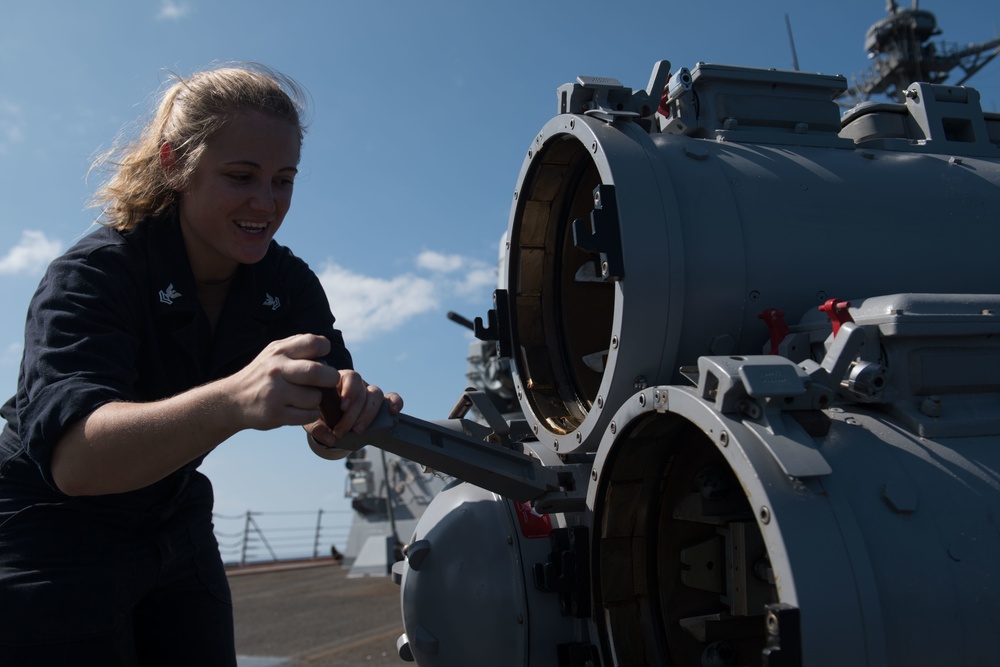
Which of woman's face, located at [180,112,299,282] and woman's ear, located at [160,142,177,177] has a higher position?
woman's ear, located at [160,142,177,177]

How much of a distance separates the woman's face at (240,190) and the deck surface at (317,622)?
13.0 ft

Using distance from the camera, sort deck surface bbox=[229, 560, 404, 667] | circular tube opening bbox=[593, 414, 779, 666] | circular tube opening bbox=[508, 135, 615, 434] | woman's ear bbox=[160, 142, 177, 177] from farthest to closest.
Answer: deck surface bbox=[229, 560, 404, 667], circular tube opening bbox=[508, 135, 615, 434], circular tube opening bbox=[593, 414, 779, 666], woman's ear bbox=[160, 142, 177, 177]

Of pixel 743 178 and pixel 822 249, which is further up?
pixel 743 178

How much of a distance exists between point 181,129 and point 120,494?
823 mm

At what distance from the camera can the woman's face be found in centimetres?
187

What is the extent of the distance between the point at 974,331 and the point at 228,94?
5.63 feet

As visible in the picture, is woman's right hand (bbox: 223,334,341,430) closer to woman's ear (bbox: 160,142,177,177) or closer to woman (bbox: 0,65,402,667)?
woman (bbox: 0,65,402,667)

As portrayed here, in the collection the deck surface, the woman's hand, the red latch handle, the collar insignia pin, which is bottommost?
the deck surface

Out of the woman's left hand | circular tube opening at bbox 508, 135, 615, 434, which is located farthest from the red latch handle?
the woman's left hand

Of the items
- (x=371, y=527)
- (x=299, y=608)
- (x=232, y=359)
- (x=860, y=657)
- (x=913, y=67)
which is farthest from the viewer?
(x=913, y=67)

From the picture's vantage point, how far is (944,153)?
2795 mm

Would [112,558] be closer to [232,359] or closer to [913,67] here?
[232,359]

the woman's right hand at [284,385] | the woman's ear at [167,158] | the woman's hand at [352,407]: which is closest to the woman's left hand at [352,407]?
the woman's hand at [352,407]

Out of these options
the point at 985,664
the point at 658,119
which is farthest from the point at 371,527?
the point at 985,664
